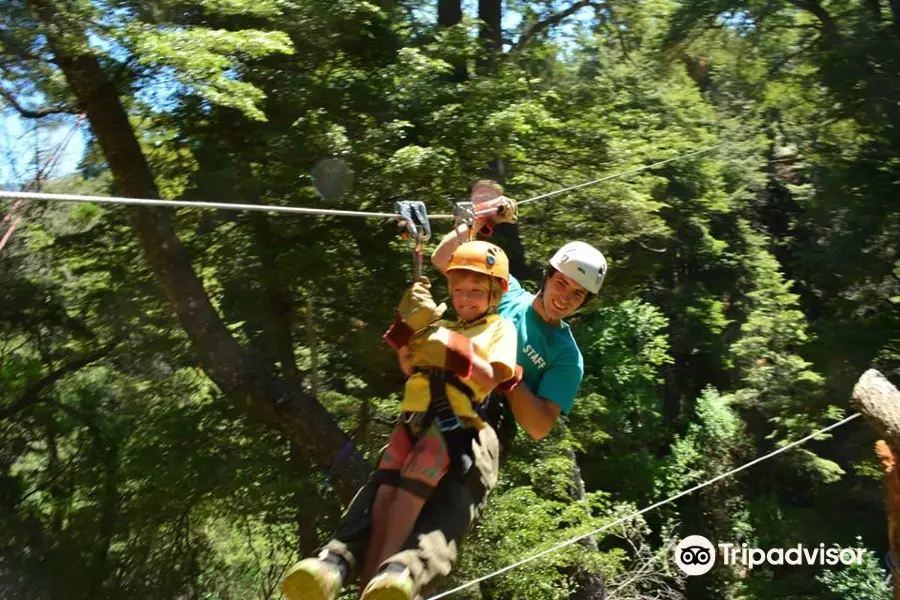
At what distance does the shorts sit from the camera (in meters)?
2.84

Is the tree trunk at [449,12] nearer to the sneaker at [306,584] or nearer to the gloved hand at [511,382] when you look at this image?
the gloved hand at [511,382]

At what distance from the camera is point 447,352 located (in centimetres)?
270

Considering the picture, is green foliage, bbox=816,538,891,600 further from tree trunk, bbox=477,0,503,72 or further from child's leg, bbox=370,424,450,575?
child's leg, bbox=370,424,450,575

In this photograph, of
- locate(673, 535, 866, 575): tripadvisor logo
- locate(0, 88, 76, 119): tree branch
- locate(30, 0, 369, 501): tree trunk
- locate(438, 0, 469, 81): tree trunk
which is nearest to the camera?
locate(0, 88, 76, 119): tree branch

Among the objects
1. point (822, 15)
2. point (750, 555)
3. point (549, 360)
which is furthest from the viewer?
point (750, 555)

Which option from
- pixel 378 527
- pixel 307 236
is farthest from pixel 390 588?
pixel 307 236

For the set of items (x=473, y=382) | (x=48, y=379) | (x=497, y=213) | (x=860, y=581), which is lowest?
(x=860, y=581)

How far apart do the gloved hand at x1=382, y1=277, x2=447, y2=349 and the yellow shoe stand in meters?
0.72

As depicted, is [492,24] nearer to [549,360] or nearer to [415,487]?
[549,360]

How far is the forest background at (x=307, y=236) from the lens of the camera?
22.7 ft

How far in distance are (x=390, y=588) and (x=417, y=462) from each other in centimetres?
46

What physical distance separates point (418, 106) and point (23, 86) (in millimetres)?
2924

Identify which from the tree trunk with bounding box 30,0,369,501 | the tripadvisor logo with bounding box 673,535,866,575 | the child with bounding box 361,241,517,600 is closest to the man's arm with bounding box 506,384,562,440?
the child with bounding box 361,241,517,600

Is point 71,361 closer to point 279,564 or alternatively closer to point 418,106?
point 279,564
